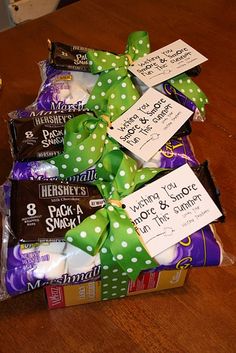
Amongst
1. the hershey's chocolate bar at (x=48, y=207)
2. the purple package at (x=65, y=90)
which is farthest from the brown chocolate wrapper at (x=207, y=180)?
the purple package at (x=65, y=90)

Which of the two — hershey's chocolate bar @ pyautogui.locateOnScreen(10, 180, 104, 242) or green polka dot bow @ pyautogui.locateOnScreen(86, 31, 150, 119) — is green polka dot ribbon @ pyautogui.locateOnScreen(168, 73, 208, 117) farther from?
hershey's chocolate bar @ pyautogui.locateOnScreen(10, 180, 104, 242)

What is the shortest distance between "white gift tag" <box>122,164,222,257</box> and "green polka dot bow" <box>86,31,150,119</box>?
15cm

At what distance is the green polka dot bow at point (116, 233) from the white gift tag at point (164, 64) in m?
0.20

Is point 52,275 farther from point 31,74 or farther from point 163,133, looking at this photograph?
point 31,74

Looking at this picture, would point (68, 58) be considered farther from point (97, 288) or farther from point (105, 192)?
point (97, 288)

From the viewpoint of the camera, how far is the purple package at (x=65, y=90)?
73 cm

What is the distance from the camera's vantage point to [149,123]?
0.67m

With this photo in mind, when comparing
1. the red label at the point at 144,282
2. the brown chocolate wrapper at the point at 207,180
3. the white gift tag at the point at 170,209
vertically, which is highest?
the brown chocolate wrapper at the point at 207,180

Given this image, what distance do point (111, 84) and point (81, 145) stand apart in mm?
154

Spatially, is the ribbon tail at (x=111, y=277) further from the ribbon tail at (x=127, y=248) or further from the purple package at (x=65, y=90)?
the purple package at (x=65, y=90)

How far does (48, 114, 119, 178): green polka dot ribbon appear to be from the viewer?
0.61 m

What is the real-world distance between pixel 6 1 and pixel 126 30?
556 millimetres

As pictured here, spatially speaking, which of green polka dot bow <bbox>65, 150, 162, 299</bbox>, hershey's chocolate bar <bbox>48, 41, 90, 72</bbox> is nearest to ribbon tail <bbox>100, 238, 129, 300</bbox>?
green polka dot bow <bbox>65, 150, 162, 299</bbox>

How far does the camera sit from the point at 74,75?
0.76 m
